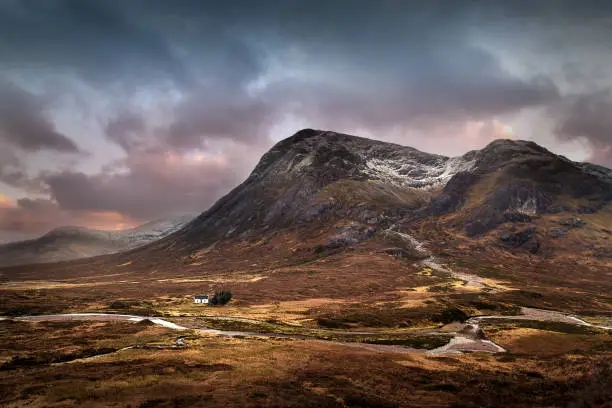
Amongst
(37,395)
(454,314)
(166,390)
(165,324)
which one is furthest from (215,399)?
(454,314)

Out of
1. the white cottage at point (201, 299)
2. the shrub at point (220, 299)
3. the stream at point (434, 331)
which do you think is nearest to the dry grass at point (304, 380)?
the stream at point (434, 331)

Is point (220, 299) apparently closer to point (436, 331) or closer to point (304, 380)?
point (436, 331)

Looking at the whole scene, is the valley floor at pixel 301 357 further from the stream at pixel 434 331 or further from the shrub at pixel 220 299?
the shrub at pixel 220 299

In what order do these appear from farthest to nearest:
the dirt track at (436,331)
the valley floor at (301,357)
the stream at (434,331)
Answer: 1. the dirt track at (436,331)
2. the stream at (434,331)
3. the valley floor at (301,357)

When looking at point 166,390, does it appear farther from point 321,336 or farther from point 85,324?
point 85,324

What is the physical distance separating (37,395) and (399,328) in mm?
98743

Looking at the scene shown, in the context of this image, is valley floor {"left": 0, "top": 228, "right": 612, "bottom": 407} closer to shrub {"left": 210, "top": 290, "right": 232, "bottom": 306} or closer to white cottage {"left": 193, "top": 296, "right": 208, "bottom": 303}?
shrub {"left": 210, "top": 290, "right": 232, "bottom": 306}

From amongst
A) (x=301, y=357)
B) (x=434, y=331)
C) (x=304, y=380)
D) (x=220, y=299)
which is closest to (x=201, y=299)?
(x=220, y=299)

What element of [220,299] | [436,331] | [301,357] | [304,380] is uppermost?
[304,380]

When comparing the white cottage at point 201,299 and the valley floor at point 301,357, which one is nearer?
the valley floor at point 301,357

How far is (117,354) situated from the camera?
67375 millimetres

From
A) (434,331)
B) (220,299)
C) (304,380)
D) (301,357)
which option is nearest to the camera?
(304,380)

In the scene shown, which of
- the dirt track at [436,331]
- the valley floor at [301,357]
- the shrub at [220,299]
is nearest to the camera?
the valley floor at [301,357]

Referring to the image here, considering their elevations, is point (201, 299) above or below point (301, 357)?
below
